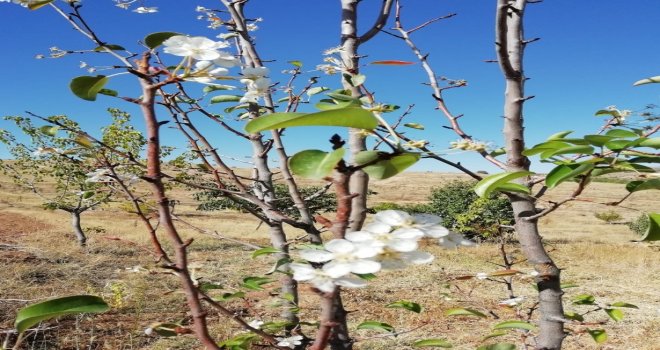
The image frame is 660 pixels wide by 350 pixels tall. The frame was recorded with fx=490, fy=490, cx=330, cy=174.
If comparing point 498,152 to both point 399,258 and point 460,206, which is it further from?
point 460,206

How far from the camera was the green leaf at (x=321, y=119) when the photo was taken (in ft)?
1.30

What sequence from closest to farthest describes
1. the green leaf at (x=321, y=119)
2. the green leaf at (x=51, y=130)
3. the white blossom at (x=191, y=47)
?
the green leaf at (x=321, y=119) → the white blossom at (x=191, y=47) → the green leaf at (x=51, y=130)

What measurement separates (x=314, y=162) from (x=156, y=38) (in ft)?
0.82

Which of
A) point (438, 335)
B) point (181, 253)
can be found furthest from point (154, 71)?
point (438, 335)

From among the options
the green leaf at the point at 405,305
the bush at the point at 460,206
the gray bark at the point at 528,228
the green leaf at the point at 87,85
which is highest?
the green leaf at the point at 87,85

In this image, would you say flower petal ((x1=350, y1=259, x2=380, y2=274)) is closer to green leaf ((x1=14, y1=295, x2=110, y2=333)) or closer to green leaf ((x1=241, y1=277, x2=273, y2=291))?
green leaf ((x1=14, y1=295, x2=110, y2=333))

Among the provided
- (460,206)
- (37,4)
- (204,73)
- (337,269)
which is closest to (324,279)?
(337,269)

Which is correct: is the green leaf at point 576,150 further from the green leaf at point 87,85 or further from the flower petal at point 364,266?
the green leaf at point 87,85

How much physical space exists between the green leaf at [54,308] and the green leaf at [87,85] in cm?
22

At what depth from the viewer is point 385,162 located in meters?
0.50

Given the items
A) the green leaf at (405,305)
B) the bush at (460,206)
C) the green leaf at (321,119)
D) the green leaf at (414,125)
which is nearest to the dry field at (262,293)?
the green leaf at (405,305)

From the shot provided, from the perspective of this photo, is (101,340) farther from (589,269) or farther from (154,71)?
(589,269)

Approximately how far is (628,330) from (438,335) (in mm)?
2287

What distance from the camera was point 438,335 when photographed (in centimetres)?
521
